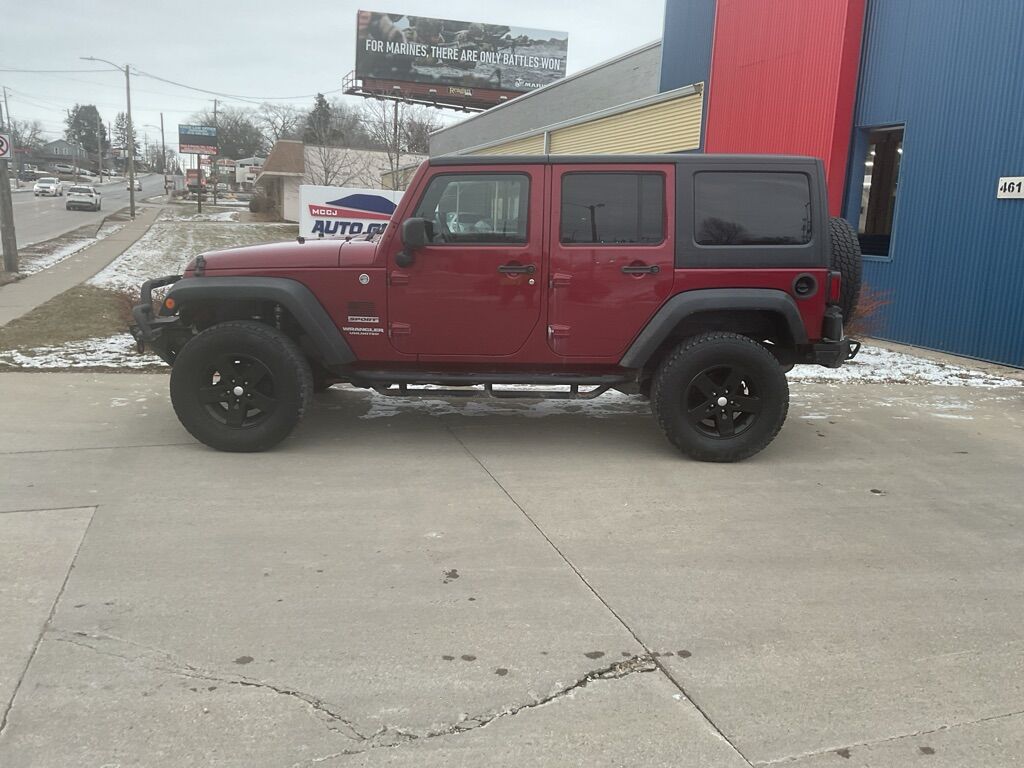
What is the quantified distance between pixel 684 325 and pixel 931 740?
130 inches

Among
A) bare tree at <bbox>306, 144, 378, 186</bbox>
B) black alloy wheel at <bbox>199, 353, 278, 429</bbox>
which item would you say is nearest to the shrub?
black alloy wheel at <bbox>199, 353, 278, 429</bbox>

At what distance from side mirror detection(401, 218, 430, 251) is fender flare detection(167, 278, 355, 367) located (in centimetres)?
76

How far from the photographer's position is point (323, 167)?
4288 cm

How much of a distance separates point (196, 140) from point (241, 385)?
9460cm

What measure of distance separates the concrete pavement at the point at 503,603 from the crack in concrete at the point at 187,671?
0.03ft

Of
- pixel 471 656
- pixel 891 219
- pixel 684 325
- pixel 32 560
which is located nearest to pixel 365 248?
pixel 684 325

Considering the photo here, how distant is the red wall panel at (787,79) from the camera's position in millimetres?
11578

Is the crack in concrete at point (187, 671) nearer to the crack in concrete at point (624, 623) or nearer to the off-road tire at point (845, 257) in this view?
the crack in concrete at point (624, 623)

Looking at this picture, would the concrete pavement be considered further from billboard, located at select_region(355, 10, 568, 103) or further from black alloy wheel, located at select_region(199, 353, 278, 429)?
billboard, located at select_region(355, 10, 568, 103)

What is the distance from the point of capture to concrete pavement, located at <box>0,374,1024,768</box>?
2529mm

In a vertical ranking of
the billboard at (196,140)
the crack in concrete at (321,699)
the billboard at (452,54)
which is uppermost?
the billboard at (452,54)

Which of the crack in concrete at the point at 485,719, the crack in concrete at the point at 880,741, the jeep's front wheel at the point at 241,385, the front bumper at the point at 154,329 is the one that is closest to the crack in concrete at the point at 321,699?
the crack in concrete at the point at 485,719

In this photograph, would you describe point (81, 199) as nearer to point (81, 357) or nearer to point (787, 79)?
point (81, 357)

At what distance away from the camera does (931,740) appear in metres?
2.54
